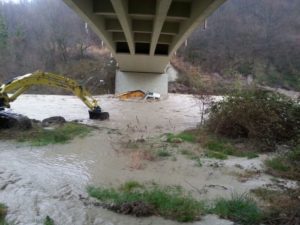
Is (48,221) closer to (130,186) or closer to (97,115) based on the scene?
(130,186)

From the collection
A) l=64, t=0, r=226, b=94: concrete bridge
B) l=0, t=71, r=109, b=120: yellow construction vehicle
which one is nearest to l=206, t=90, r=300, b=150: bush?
l=64, t=0, r=226, b=94: concrete bridge

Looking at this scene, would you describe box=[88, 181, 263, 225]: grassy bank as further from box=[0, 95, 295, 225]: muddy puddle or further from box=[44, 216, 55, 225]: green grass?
box=[44, 216, 55, 225]: green grass

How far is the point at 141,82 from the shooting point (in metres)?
30.6

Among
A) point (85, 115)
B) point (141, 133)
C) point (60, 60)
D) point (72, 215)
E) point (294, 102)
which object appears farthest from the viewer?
point (60, 60)

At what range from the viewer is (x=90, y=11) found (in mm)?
15211

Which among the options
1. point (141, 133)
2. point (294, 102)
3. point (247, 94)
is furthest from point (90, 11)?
point (294, 102)

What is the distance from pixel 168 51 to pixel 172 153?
13.9 m

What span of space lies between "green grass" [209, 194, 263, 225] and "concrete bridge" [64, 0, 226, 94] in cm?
658

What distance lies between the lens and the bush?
12.4 metres

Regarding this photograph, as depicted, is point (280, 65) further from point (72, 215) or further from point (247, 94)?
point (72, 215)

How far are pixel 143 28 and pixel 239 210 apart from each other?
13.2m

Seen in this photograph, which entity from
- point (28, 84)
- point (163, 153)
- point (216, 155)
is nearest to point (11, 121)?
point (28, 84)

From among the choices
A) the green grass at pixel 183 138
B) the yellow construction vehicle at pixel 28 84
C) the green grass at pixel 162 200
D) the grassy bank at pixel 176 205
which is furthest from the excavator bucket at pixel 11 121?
the grassy bank at pixel 176 205

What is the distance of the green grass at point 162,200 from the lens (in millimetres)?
6777
